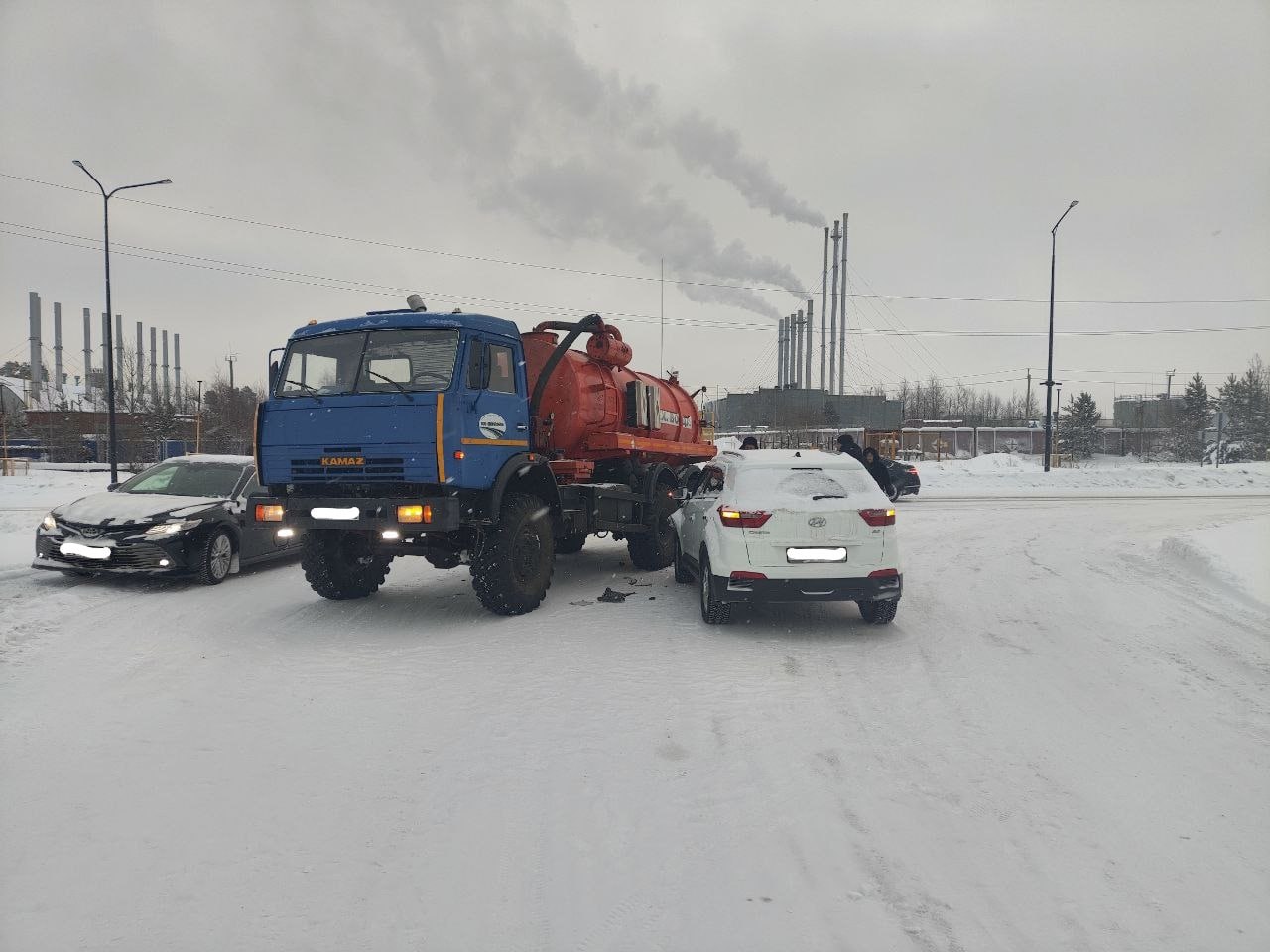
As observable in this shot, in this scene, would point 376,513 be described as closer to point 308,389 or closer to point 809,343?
point 308,389

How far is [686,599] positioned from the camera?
9.09 metres

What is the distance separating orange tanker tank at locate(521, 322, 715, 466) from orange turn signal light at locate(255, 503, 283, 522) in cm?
284

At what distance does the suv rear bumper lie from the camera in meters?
7.27

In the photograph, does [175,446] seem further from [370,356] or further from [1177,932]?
[1177,932]

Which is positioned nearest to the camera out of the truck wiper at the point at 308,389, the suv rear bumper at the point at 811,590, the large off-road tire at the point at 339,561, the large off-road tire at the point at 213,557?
the suv rear bumper at the point at 811,590

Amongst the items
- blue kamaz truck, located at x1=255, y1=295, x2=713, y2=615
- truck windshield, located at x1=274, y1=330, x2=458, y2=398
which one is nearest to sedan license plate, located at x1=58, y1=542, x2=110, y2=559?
blue kamaz truck, located at x1=255, y1=295, x2=713, y2=615

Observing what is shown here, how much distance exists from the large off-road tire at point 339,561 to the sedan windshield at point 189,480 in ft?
7.99

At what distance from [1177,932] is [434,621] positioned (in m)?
6.37

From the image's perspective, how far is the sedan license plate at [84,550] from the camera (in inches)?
352

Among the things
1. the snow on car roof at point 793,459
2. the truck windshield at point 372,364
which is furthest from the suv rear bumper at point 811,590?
the truck windshield at point 372,364

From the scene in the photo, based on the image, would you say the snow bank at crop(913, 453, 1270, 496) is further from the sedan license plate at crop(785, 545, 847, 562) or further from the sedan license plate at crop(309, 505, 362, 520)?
the sedan license plate at crop(309, 505, 362, 520)

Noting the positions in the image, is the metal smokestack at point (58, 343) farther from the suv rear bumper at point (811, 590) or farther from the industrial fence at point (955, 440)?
the suv rear bumper at point (811, 590)

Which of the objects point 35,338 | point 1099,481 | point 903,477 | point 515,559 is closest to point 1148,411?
point 1099,481

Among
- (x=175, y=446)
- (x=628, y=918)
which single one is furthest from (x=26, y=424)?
(x=628, y=918)
